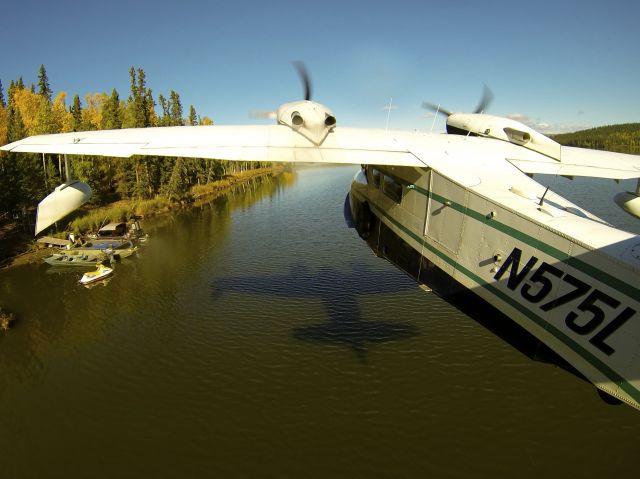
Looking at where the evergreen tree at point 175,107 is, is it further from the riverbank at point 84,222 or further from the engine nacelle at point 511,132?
the engine nacelle at point 511,132

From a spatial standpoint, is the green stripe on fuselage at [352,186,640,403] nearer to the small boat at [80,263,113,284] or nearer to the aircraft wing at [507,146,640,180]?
the aircraft wing at [507,146,640,180]

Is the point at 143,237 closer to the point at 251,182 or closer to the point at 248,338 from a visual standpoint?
the point at 248,338

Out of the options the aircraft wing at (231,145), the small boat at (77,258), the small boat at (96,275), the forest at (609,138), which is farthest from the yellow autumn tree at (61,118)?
the forest at (609,138)

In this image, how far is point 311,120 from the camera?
8227 mm

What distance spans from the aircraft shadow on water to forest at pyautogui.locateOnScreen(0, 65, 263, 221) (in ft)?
84.2

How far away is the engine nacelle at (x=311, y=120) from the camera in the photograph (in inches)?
324

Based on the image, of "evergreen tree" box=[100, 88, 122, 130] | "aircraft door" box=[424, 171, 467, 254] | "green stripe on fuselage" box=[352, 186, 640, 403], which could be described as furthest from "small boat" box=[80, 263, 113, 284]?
"evergreen tree" box=[100, 88, 122, 130]

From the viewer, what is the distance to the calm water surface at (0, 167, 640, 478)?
43.5 feet

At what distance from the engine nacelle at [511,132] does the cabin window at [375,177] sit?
136 inches

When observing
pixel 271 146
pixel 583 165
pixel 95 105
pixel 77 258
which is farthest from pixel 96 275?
pixel 95 105

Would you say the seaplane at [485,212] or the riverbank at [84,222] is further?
the riverbank at [84,222]

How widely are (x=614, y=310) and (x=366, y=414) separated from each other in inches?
458

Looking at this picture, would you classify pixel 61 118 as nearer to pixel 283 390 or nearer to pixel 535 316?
pixel 283 390

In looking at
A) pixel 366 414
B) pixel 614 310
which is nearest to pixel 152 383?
pixel 366 414
